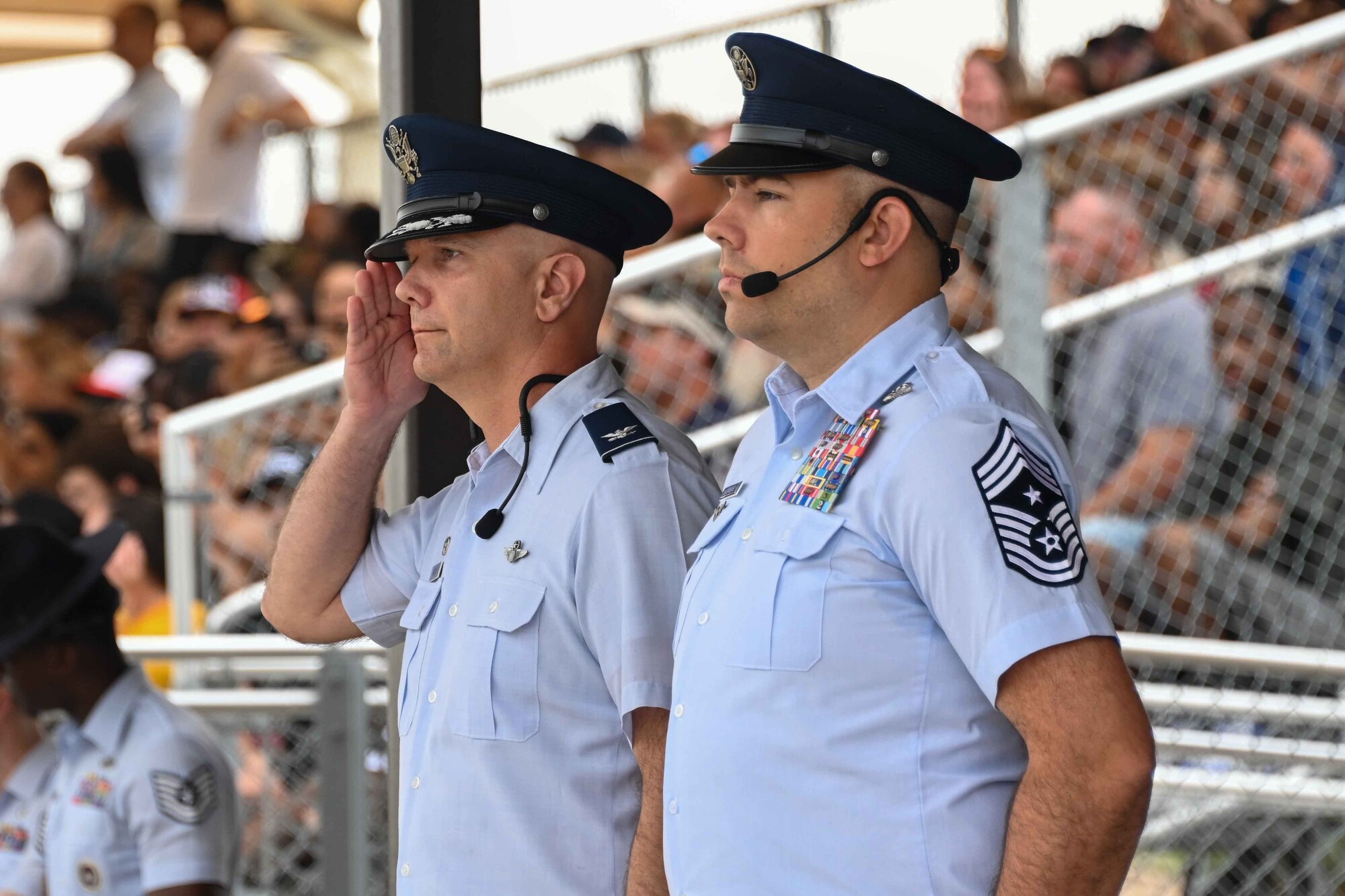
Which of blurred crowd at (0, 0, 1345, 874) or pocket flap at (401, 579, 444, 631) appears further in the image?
blurred crowd at (0, 0, 1345, 874)

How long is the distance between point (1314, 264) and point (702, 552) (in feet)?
9.07

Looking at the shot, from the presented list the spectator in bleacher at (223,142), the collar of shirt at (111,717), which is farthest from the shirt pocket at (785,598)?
the spectator in bleacher at (223,142)

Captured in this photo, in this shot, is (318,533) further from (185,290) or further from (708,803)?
(185,290)

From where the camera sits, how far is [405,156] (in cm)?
247

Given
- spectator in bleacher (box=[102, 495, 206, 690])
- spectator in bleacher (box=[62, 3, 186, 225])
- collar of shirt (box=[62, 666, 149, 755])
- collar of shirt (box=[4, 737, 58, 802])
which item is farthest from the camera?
spectator in bleacher (box=[62, 3, 186, 225])

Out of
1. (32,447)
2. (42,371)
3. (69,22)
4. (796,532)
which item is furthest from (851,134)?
(69,22)

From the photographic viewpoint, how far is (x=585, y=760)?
2180 millimetres

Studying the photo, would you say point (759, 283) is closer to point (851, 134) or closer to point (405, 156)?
point (851, 134)

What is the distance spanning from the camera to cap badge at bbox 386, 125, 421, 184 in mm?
2447

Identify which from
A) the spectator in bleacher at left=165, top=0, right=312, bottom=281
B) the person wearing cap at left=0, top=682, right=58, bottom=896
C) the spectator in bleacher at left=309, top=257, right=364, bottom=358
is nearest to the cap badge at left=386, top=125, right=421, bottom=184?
the person wearing cap at left=0, top=682, right=58, bottom=896

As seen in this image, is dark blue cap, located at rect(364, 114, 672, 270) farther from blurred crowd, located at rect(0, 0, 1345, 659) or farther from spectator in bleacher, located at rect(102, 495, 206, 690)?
spectator in bleacher, located at rect(102, 495, 206, 690)

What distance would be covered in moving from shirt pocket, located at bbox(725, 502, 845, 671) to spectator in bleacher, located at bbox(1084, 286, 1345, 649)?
240 cm

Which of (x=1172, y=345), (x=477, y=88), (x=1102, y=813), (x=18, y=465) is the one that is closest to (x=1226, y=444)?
(x=1172, y=345)

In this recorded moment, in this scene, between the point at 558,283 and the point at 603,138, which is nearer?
the point at 558,283
